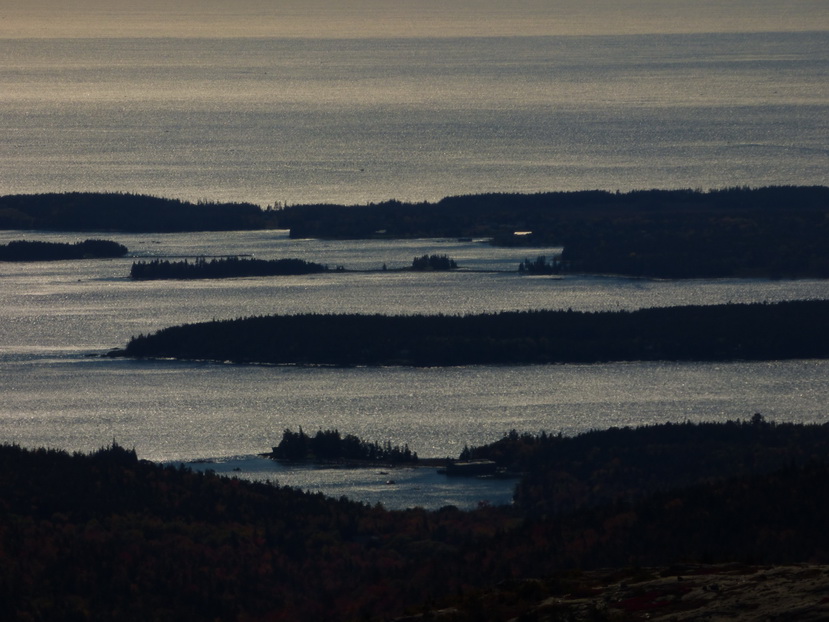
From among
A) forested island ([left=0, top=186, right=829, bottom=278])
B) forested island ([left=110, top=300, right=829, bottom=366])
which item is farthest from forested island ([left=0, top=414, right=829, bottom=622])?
forested island ([left=0, top=186, right=829, bottom=278])

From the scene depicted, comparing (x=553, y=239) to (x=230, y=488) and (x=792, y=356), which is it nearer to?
(x=792, y=356)

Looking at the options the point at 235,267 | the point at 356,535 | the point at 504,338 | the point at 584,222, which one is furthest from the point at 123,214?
the point at 356,535

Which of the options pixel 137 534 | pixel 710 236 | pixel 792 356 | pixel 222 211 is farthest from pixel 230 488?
pixel 222 211

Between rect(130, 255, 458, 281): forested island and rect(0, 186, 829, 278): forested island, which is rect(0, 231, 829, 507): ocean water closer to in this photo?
rect(130, 255, 458, 281): forested island

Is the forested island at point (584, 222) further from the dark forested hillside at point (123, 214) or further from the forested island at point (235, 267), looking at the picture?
the forested island at point (235, 267)

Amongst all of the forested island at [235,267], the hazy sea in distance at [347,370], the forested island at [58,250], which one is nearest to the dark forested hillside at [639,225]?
the hazy sea in distance at [347,370]

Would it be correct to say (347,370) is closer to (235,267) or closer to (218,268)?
(218,268)
